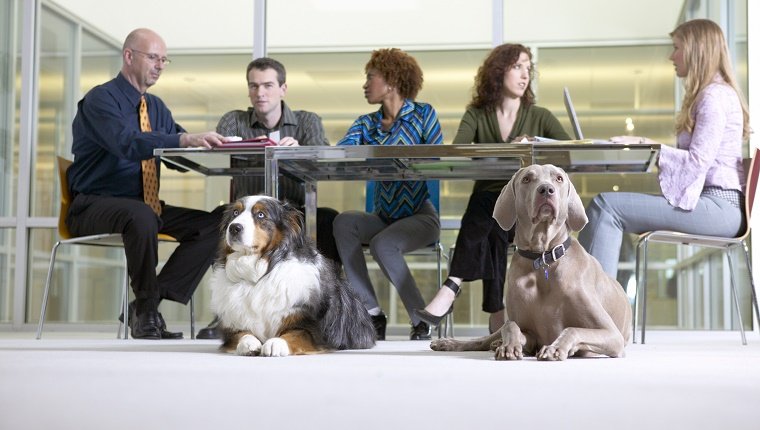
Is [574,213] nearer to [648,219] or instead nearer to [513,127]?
[648,219]

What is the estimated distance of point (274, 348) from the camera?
8.67 feet

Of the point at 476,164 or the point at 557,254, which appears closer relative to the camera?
the point at 557,254

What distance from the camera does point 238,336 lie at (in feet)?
9.38

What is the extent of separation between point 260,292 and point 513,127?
198cm

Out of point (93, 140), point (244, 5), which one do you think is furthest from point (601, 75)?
point (93, 140)

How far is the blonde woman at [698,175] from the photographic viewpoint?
384 cm

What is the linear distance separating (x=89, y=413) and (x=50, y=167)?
16.1ft

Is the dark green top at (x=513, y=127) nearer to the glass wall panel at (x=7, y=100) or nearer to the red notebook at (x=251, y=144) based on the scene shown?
the red notebook at (x=251, y=144)

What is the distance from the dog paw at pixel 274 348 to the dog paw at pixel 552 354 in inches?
28.6

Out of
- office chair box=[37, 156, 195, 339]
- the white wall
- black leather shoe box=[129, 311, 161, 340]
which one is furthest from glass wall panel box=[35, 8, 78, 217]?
black leather shoe box=[129, 311, 161, 340]

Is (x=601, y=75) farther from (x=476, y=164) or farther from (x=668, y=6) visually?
(x=476, y=164)

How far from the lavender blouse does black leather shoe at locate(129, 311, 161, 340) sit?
7.43 feet

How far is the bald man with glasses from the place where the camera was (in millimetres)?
4215

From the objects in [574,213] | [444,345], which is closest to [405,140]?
[444,345]
